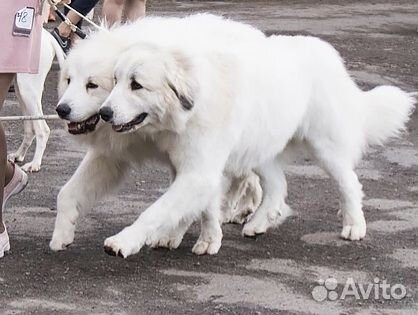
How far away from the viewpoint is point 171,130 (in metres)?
5.19

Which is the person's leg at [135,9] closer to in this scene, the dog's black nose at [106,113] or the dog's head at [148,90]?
the dog's head at [148,90]

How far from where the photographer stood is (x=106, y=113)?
196 inches

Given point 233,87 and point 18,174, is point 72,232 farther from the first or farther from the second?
point 233,87

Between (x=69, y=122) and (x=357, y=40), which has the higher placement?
(x=69, y=122)

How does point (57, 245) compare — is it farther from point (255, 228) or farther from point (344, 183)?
point (344, 183)

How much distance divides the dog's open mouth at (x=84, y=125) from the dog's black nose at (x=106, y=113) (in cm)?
26

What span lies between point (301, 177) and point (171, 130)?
2.67m

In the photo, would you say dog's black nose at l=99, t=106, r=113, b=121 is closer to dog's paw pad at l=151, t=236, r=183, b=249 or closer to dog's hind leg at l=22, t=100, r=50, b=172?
dog's paw pad at l=151, t=236, r=183, b=249

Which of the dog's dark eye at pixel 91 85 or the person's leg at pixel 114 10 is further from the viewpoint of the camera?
the person's leg at pixel 114 10

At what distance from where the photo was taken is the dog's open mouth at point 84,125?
5277 millimetres

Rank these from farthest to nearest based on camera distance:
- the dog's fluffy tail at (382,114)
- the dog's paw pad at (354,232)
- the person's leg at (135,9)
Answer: the person's leg at (135,9) < the dog's fluffy tail at (382,114) < the dog's paw pad at (354,232)

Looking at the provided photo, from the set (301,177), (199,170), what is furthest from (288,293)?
(301,177)

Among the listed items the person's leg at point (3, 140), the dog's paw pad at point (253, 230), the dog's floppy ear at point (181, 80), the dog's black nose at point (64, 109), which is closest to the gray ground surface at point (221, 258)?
the dog's paw pad at point (253, 230)

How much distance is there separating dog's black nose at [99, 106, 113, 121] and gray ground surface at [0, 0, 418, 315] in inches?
34.7
